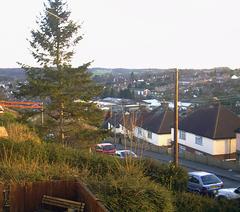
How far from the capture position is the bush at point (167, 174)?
13.1 meters

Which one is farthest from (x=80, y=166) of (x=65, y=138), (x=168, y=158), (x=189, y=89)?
(x=189, y=89)

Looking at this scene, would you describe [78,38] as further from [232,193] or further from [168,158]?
[168,158]

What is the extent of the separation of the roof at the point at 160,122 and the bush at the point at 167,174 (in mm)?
32889

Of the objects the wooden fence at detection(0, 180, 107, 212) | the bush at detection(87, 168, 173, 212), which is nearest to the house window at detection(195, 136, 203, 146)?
the bush at detection(87, 168, 173, 212)

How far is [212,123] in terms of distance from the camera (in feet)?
132

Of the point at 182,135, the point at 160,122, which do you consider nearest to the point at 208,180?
the point at 182,135

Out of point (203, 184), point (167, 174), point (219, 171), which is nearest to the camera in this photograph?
point (167, 174)

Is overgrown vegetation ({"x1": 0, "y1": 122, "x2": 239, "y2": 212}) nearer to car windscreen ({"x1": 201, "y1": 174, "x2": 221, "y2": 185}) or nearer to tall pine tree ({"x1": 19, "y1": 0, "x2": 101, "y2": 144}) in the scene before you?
car windscreen ({"x1": 201, "y1": 174, "x2": 221, "y2": 185})

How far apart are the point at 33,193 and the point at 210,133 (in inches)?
1254

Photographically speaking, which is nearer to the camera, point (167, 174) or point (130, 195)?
point (130, 195)

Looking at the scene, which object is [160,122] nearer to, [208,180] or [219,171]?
[219,171]

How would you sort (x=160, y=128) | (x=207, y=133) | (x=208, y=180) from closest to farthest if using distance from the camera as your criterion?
(x=208, y=180)
(x=207, y=133)
(x=160, y=128)

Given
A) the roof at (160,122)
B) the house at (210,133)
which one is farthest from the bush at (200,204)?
the roof at (160,122)

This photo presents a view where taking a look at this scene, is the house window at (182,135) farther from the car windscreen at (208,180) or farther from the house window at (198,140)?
the car windscreen at (208,180)
